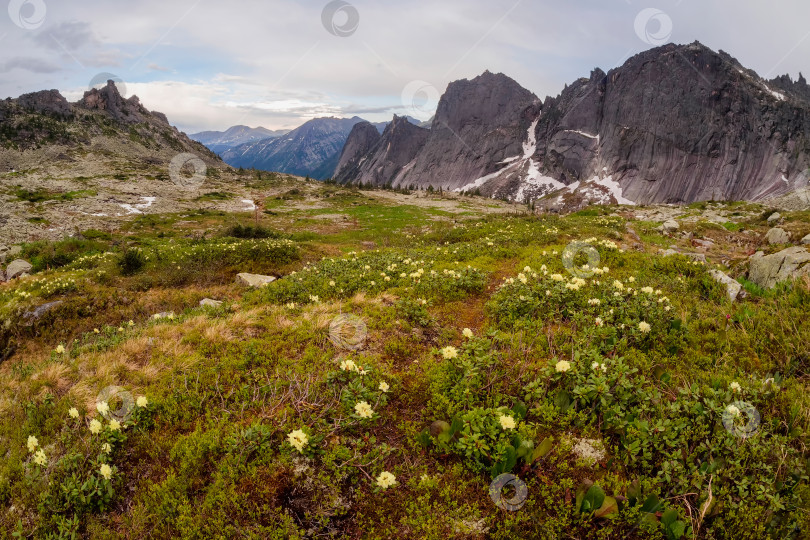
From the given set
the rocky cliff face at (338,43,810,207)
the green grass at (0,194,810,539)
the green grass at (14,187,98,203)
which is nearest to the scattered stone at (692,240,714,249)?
the green grass at (0,194,810,539)

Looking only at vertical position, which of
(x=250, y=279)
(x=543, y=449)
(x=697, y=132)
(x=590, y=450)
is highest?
(x=697, y=132)

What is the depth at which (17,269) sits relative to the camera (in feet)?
64.5

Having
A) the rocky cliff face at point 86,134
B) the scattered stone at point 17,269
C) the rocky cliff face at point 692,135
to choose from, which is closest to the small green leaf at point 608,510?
the scattered stone at point 17,269

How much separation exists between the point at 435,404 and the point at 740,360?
189 inches

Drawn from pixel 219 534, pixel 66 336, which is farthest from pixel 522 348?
pixel 66 336

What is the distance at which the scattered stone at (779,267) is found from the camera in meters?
8.79

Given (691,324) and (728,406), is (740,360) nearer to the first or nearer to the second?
(691,324)

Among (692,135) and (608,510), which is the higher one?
(692,135)

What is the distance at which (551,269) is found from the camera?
409 inches

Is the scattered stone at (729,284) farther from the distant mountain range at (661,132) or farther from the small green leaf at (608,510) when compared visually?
the distant mountain range at (661,132)

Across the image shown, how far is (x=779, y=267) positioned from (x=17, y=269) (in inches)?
1264

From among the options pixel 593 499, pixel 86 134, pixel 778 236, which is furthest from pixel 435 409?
pixel 86 134

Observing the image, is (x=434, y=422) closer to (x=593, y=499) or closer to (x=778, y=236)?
(x=593, y=499)

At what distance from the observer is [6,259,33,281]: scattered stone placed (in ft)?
63.2
